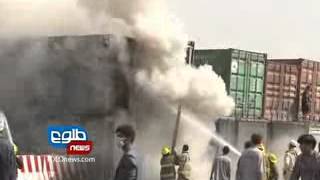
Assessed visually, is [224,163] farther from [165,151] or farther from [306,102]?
[306,102]

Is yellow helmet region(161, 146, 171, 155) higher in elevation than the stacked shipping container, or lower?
lower

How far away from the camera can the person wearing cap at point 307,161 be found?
7.91 metres

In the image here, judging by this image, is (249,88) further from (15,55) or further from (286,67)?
(15,55)

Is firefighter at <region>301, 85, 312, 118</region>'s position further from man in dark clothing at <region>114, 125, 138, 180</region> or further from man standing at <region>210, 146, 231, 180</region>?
man in dark clothing at <region>114, 125, 138, 180</region>

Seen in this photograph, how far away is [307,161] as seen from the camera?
807cm

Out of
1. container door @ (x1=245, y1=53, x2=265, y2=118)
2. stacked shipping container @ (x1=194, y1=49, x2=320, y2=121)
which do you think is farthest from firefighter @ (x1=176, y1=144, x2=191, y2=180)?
container door @ (x1=245, y1=53, x2=265, y2=118)

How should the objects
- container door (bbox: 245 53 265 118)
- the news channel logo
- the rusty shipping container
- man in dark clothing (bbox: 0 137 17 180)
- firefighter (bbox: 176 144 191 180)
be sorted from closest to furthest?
1. man in dark clothing (bbox: 0 137 17 180)
2. the news channel logo
3. firefighter (bbox: 176 144 191 180)
4. container door (bbox: 245 53 265 118)
5. the rusty shipping container

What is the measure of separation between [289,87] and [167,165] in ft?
26.9

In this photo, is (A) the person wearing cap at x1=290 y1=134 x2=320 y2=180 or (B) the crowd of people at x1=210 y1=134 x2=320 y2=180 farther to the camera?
(B) the crowd of people at x1=210 y1=134 x2=320 y2=180

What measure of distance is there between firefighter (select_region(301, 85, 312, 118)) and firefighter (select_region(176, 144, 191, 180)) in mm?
7502

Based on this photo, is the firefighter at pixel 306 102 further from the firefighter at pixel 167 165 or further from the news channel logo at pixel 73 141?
the news channel logo at pixel 73 141

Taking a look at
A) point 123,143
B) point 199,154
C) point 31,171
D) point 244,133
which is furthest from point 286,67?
point 123,143

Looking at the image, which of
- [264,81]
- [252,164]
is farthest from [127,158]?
[264,81]

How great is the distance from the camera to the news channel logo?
13.5 meters
